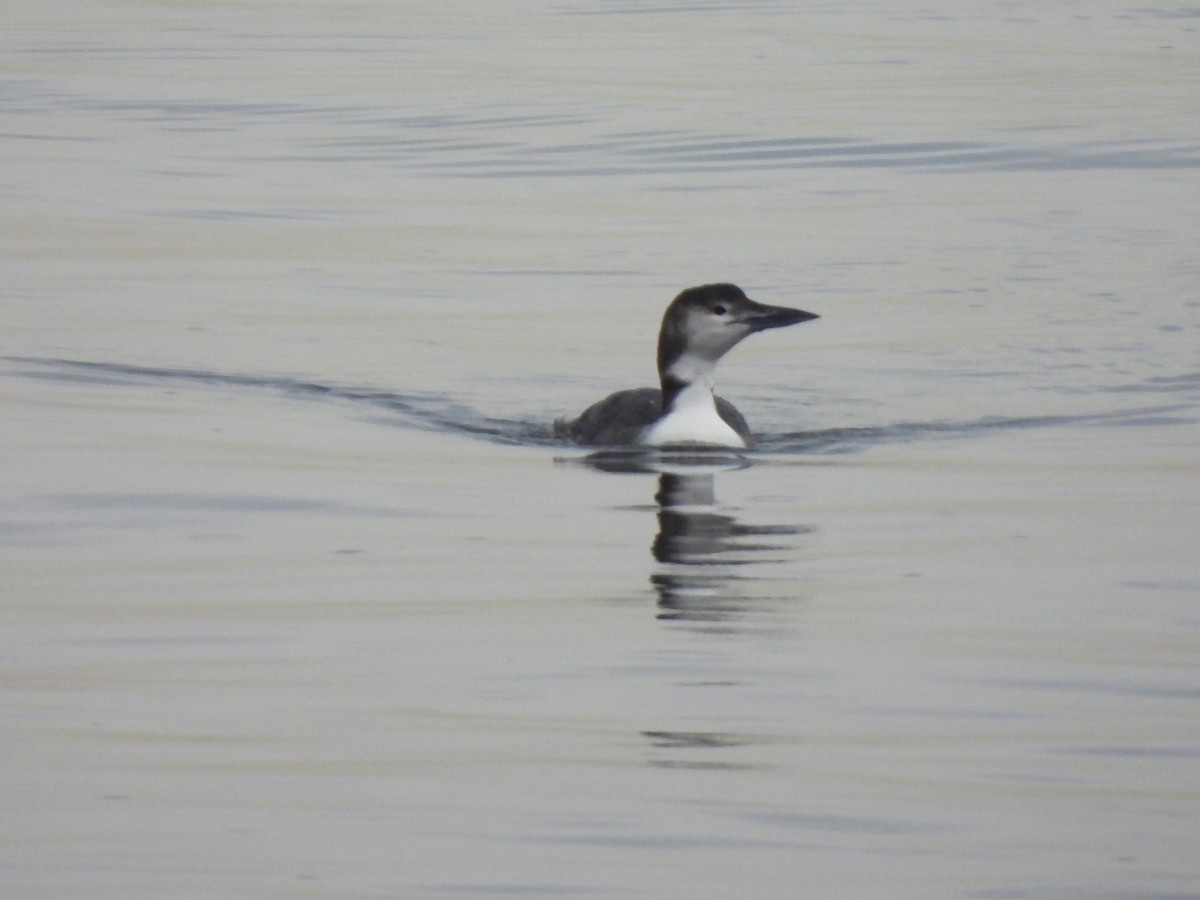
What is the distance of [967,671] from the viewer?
6.80m

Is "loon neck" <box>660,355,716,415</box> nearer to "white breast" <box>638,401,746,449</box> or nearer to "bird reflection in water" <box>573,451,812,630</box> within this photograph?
"white breast" <box>638,401,746,449</box>

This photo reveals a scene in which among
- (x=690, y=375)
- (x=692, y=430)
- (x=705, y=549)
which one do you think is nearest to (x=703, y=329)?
(x=690, y=375)

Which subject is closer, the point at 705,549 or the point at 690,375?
the point at 705,549

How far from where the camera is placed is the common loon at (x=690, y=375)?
1139cm

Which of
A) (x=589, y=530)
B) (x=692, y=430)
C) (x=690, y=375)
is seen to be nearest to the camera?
(x=589, y=530)

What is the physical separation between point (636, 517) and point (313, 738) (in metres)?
3.44

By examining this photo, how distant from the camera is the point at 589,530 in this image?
903 centimetres

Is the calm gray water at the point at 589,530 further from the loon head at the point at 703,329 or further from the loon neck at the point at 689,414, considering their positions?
the loon head at the point at 703,329

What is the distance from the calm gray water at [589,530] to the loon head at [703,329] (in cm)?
60

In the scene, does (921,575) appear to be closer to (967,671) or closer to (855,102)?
(967,671)

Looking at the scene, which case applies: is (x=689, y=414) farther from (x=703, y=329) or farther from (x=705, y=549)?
(x=705, y=549)

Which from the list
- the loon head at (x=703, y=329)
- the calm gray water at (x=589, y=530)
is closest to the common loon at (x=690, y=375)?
the loon head at (x=703, y=329)

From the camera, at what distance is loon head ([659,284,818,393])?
37.7ft

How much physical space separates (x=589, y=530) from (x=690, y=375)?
2.56 m
